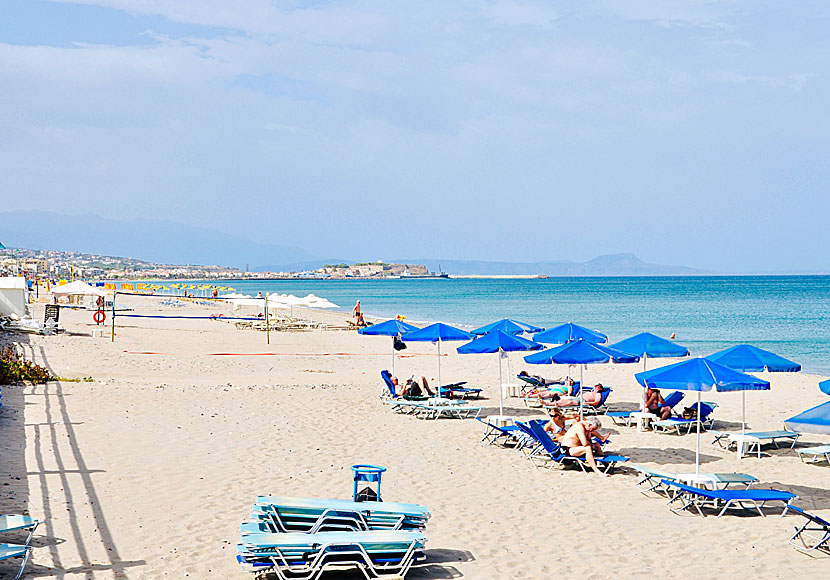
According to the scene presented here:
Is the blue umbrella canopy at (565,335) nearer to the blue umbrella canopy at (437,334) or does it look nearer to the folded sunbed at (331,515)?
the blue umbrella canopy at (437,334)

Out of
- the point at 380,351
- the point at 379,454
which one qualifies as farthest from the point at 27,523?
the point at 380,351

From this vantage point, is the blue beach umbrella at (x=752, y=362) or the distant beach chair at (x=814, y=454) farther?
the distant beach chair at (x=814, y=454)

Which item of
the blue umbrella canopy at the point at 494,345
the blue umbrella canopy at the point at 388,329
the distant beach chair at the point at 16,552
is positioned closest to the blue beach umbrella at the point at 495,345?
the blue umbrella canopy at the point at 494,345

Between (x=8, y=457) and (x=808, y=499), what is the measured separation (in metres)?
9.15

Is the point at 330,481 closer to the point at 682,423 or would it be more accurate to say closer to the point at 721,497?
the point at 721,497

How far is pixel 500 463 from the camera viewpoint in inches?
383

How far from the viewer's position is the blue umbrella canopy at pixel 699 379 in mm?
8070

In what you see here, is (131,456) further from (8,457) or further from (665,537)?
(665,537)

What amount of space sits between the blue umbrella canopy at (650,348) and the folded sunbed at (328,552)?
6825mm

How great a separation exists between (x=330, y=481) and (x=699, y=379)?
4.22m

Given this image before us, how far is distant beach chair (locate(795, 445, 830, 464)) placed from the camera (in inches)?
387

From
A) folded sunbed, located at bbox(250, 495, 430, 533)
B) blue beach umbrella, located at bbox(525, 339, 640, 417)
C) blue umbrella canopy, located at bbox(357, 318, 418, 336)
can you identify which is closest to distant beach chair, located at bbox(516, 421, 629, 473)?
blue beach umbrella, located at bbox(525, 339, 640, 417)

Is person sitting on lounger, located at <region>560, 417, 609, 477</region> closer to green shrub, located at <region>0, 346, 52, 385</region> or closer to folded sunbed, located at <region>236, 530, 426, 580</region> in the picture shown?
folded sunbed, located at <region>236, 530, 426, 580</region>

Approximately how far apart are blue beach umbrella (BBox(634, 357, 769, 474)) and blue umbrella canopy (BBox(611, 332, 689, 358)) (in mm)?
3243
